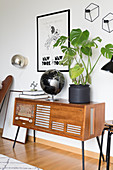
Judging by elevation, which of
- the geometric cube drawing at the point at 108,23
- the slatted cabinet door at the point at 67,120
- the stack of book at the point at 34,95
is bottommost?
the slatted cabinet door at the point at 67,120

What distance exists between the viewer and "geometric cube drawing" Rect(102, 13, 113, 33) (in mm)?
2766

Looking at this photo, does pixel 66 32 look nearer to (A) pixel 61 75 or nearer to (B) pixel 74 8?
(B) pixel 74 8

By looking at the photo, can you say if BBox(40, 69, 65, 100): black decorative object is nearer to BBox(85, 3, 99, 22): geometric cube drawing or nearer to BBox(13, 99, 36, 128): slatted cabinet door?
BBox(13, 99, 36, 128): slatted cabinet door

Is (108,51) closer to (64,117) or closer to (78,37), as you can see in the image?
(78,37)

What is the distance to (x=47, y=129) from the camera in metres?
2.94

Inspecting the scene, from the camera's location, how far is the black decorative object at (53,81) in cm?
299

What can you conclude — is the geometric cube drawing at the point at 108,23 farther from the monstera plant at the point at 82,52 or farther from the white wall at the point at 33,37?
the monstera plant at the point at 82,52

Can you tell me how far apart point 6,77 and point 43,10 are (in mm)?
1282

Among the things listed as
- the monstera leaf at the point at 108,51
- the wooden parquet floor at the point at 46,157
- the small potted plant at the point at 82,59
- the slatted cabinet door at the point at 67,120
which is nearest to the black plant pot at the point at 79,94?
the small potted plant at the point at 82,59

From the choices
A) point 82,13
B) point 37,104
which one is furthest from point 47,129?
point 82,13

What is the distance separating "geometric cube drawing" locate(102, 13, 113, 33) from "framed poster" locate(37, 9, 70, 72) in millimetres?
536

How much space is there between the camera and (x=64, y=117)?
9.07ft

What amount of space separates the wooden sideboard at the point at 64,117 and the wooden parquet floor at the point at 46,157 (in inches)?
12.9

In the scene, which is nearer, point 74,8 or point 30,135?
point 74,8
